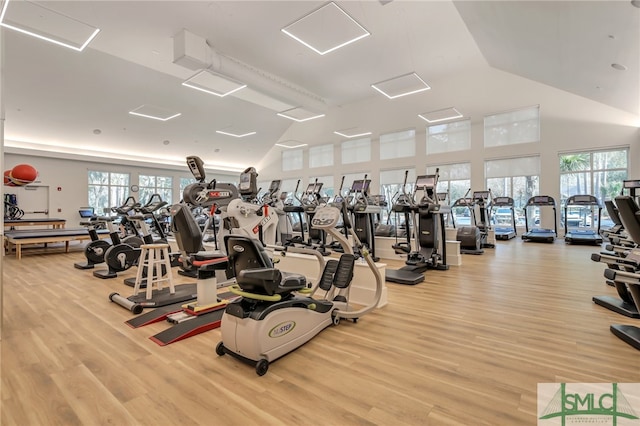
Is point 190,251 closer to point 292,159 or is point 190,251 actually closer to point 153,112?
point 153,112

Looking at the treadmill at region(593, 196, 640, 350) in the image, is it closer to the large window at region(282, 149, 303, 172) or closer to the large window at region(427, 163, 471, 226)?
the large window at region(427, 163, 471, 226)

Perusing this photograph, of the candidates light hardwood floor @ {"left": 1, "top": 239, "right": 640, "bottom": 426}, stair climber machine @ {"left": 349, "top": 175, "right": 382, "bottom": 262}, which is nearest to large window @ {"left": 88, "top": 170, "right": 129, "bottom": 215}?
light hardwood floor @ {"left": 1, "top": 239, "right": 640, "bottom": 426}

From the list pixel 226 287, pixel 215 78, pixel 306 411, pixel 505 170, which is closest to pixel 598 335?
pixel 306 411

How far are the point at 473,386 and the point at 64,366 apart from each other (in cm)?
279

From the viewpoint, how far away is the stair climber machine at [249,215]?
3.81 meters

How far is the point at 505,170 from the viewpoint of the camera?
11.1m

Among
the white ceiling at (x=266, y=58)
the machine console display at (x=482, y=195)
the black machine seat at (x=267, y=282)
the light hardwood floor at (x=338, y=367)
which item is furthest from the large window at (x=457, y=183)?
the black machine seat at (x=267, y=282)

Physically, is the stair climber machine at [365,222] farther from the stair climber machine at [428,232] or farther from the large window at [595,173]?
the large window at [595,173]

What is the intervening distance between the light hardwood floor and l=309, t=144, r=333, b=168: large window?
12288 millimetres

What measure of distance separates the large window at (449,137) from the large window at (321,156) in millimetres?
4899

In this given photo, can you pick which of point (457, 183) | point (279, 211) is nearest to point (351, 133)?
point (457, 183)

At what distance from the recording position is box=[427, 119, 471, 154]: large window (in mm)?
11656
